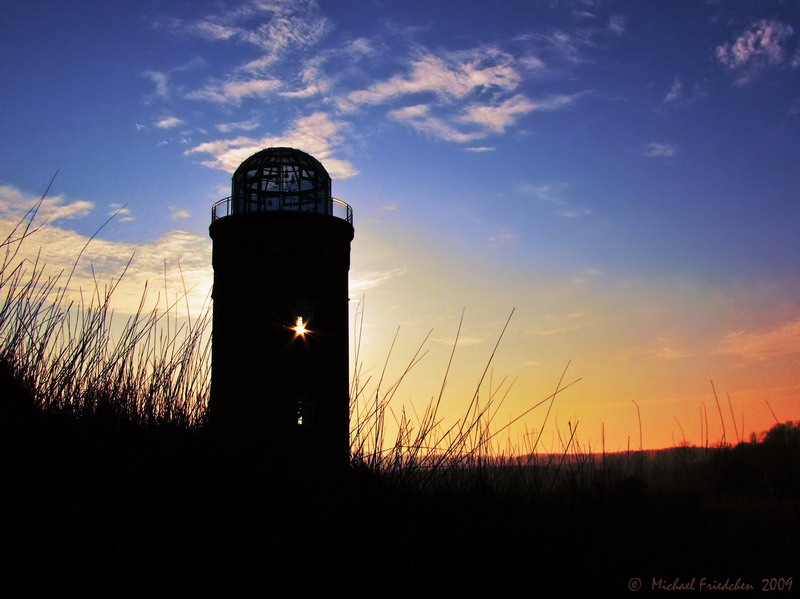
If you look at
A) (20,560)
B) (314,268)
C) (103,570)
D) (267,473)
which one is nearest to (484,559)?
(267,473)

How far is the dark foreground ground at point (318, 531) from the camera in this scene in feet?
9.56

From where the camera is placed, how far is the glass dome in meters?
18.0

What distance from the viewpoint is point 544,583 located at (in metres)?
3.66

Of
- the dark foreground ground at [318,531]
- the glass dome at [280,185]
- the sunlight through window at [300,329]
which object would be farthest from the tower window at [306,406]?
the dark foreground ground at [318,531]

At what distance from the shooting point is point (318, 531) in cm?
356

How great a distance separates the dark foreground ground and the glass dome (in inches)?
551

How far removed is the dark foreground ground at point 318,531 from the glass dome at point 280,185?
14.0m

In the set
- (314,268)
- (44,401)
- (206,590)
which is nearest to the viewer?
(206,590)

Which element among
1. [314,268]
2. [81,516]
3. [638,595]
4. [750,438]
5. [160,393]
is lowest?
[638,595]

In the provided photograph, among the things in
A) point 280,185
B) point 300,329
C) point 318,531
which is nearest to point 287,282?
point 300,329

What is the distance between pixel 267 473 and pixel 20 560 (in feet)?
5.97

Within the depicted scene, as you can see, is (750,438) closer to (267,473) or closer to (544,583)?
(544,583)

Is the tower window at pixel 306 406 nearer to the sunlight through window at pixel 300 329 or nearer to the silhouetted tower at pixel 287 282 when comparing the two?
the silhouetted tower at pixel 287 282

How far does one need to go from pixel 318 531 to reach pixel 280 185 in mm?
15531
